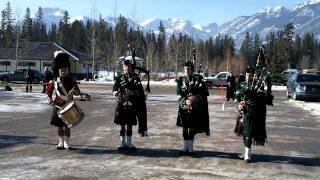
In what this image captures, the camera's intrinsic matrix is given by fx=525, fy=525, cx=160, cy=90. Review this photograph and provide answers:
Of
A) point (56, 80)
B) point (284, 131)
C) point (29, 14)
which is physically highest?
point (29, 14)

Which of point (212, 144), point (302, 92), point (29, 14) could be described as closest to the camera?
point (212, 144)

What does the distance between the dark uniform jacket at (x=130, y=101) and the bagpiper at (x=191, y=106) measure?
0.87 meters

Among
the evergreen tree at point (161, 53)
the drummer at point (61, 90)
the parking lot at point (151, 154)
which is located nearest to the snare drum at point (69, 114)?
the drummer at point (61, 90)

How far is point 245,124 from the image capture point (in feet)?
33.2

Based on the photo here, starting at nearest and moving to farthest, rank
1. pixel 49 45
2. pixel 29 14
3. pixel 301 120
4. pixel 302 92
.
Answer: pixel 301 120
pixel 302 92
pixel 49 45
pixel 29 14

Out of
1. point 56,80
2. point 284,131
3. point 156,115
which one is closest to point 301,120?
point 284,131

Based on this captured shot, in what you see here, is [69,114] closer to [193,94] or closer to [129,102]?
[129,102]

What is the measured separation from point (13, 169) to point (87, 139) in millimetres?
3677

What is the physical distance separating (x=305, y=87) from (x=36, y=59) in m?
53.3

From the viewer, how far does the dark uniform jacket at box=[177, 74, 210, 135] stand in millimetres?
10289

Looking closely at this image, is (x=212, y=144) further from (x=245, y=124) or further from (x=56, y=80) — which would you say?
(x=56, y=80)

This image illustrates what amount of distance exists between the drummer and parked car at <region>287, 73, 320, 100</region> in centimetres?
2162

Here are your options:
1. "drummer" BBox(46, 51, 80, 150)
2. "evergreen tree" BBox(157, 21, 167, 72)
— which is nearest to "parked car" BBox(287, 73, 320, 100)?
"drummer" BBox(46, 51, 80, 150)

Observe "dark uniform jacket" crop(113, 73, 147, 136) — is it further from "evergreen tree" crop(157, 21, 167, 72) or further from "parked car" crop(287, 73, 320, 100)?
"evergreen tree" crop(157, 21, 167, 72)
